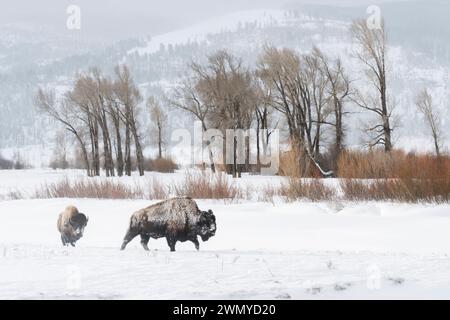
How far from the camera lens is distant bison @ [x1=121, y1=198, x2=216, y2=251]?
992 cm

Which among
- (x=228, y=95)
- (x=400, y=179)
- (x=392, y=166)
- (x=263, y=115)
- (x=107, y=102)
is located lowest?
(x=400, y=179)

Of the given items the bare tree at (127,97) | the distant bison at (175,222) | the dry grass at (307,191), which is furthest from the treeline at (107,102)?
the distant bison at (175,222)

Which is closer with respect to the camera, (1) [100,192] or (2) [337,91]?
(1) [100,192]

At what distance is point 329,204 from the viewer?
1762 cm

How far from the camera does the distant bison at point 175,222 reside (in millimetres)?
9922

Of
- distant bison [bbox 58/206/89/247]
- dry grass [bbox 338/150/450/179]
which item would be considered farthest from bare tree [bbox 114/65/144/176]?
distant bison [bbox 58/206/89/247]

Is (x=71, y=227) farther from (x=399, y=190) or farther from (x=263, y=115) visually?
(x=263, y=115)

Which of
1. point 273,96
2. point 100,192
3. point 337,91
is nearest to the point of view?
point 100,192

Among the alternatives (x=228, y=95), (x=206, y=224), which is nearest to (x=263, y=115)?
(x=228, y=95)

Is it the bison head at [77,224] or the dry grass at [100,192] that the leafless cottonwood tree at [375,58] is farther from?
the bison head at [77,224]

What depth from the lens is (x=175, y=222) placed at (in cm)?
993

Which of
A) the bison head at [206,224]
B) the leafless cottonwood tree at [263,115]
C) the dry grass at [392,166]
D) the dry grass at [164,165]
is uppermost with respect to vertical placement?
the leafless cottonwood tree at [263,115]

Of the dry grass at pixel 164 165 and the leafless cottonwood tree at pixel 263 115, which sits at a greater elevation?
the leafless cottonwood tree at pixel 263 115
